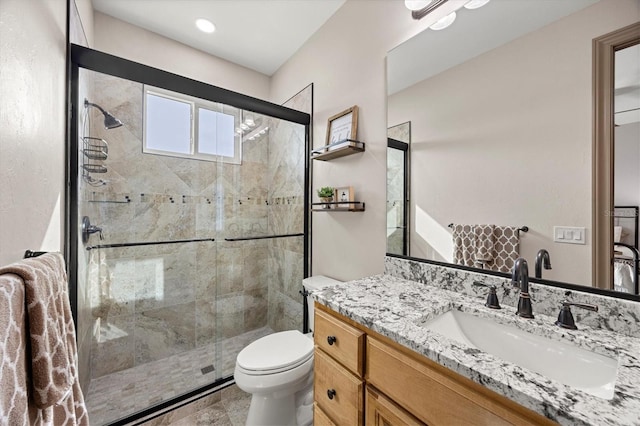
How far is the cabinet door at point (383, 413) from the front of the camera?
0.75 meters

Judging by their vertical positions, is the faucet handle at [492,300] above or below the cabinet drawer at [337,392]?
above

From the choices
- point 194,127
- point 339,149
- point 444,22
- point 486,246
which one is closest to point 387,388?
point 486,246

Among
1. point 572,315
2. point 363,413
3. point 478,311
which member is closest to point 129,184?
point 363,413

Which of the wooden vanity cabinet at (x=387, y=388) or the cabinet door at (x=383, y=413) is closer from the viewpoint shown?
the wooden vanity cabinet at (x=387, y=388)

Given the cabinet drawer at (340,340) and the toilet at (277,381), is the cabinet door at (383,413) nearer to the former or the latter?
the cabinet drawer at (340,340)

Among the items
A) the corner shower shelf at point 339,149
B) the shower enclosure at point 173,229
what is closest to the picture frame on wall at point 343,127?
the corner shower shelf at point 339,149

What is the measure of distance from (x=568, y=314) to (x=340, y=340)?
2.46 ft

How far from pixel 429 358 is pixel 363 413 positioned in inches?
15.1

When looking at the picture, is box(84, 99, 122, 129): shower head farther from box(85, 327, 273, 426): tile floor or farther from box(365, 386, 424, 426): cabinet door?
box(365, 386, 424, 426): cabinet door

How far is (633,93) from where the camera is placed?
80cm

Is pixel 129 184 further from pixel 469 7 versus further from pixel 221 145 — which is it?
pixel 469 7

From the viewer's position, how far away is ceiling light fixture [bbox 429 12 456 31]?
1.25 m

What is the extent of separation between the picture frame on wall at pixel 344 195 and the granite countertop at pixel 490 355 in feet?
2.06

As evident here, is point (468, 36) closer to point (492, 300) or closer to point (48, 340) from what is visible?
point (492, 300)
